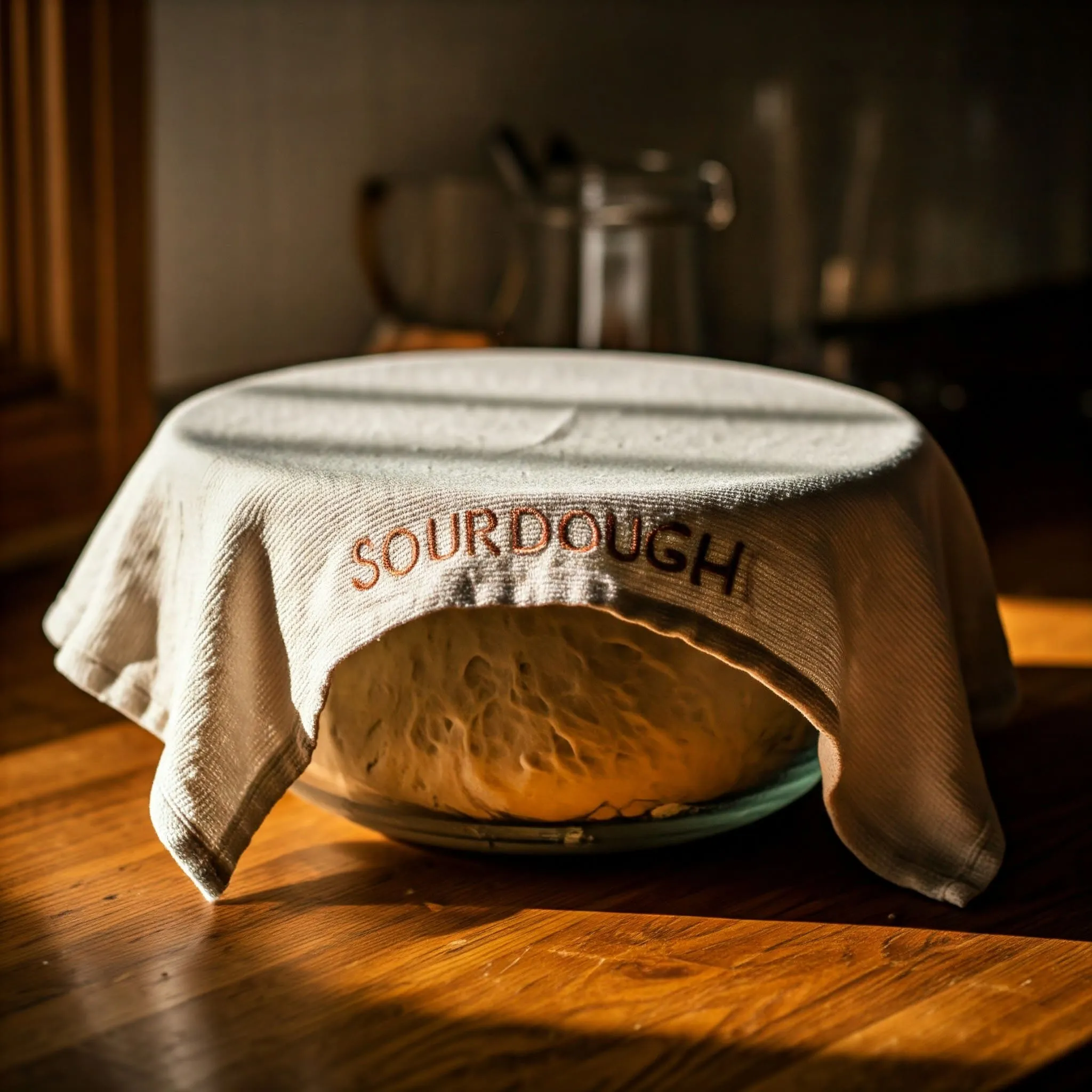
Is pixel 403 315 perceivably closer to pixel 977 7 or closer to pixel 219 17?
pixel 219 17

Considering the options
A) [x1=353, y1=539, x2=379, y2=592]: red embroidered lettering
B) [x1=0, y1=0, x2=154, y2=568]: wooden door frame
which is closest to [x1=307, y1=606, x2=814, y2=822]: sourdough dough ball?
[x1=353, y1=539, x2=379, y2=592]: red embroidered lettering

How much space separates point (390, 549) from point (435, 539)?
0.9 inches

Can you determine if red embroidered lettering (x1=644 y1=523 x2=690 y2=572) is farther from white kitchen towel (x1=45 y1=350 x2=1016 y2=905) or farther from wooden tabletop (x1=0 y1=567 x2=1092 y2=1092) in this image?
wooden tabletop (x1=0 y1=567 x2=1092 y2=1092)

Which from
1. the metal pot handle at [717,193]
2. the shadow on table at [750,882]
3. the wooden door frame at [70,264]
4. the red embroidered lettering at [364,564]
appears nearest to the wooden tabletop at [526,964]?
the shadow on table at [750,882]

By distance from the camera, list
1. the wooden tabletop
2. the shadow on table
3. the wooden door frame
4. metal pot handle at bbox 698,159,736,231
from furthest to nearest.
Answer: metal pot handle at bbox 698,159,736,231, the wooden door frame, the shadow on table, the wooden tabletop

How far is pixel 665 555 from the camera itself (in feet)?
2.40

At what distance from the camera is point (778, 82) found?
7.24 ft

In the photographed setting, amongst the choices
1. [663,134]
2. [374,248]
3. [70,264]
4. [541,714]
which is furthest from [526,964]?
[663,134]

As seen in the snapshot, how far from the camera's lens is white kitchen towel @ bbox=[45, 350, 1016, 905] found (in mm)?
737

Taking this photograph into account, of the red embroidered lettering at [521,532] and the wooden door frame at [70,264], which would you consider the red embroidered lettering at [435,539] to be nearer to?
the red embroidered lettering at [521,532]

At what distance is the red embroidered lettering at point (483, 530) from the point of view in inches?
28.9

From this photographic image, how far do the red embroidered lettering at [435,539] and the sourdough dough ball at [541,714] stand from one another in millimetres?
46

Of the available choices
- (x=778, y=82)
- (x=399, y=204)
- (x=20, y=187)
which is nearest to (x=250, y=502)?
(x=20, y=187)

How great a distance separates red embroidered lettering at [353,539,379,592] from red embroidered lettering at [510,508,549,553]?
7 cm
